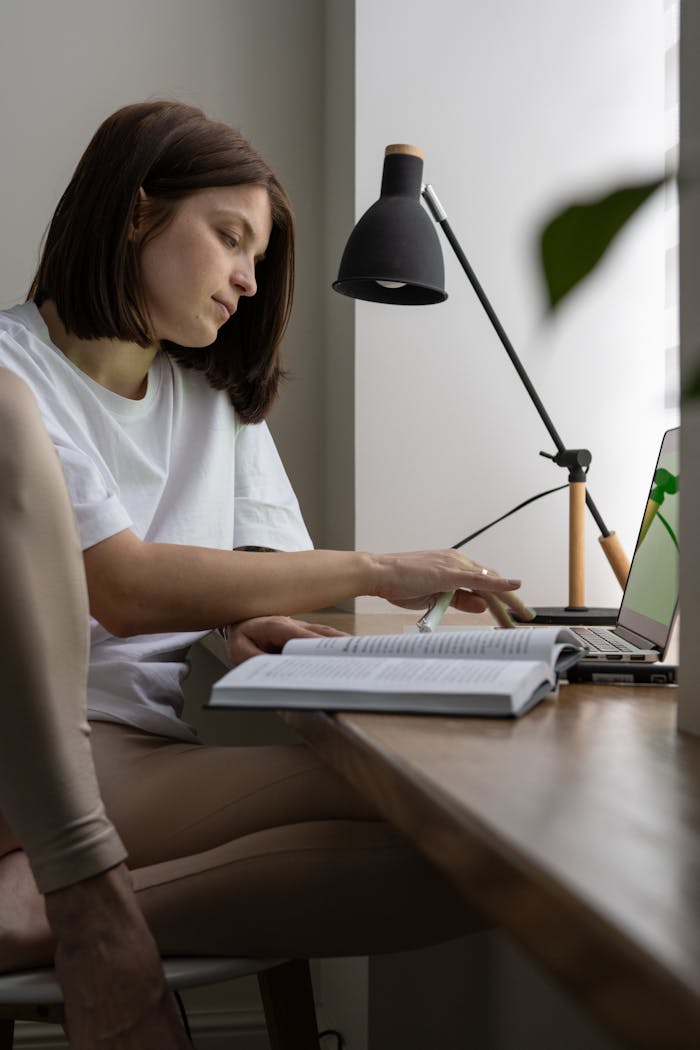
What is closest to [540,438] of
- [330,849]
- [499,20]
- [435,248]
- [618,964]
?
[435,248]

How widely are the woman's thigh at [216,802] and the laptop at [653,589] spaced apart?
0.91 ft

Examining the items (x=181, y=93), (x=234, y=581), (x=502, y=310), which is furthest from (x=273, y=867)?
(x=181, y=93)

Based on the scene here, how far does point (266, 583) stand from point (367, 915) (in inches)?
15.5

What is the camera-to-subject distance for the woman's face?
1368 mm

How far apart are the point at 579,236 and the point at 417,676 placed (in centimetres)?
59

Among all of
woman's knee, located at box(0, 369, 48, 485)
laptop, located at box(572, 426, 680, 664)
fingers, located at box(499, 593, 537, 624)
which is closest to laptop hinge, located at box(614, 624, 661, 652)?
laptop, located at box(572, 426, 680, 664)

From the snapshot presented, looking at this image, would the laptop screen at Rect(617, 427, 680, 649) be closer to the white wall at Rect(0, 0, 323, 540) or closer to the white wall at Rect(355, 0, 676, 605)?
the white wall at Rect(355, 0, 676, 605)

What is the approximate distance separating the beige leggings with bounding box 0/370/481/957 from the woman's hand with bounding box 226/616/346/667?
99mm

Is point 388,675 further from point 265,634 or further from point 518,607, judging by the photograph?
point 518,607

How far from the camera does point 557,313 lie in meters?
0.16

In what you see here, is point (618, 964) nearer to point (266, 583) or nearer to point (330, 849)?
point (330, 849)

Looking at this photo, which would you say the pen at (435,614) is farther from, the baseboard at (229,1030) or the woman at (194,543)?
the baseboard at (229,1030)

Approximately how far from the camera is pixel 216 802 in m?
1.02

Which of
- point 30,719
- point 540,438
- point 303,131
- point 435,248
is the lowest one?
point 30,719
